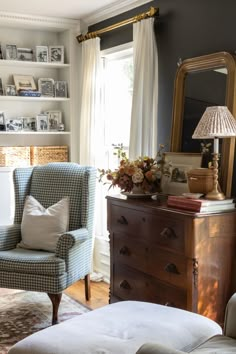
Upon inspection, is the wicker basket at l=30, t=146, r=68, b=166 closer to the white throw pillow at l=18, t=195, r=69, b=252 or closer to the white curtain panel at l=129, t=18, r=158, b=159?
the white throw pillow at l=18, t=195, r=69, b=252

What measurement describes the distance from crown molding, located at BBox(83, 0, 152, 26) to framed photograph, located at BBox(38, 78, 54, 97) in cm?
67

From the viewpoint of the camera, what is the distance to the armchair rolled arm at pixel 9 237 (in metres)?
3.71

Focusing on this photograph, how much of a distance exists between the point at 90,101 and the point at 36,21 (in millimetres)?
888

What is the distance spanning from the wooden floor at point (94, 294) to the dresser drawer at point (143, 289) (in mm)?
561

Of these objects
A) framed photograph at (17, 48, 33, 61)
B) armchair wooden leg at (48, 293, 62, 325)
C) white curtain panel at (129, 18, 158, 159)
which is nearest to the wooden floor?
armchair wooden leg at (48, 293, 62, 325)

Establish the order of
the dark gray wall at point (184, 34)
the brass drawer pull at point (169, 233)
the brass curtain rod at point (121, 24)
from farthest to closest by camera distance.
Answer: the brass curtain rod at point (121, 24)
the dark gray wall at point (184, 34)
the brass drawer pull at point (169, 233)

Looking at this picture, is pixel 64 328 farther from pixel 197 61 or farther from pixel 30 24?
pixel 30 24

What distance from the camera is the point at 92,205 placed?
376 cm

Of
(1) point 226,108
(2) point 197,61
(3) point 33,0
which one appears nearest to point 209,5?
(2) point 197,61

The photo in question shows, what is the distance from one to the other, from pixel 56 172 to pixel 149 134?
842 mm

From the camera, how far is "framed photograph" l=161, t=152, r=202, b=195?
3094 millimetres

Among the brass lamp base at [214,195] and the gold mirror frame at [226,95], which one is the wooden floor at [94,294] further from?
the brass lamp base at [214,195]

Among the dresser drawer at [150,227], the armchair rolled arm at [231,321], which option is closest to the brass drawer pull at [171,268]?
the dresser drawer at [150,227]

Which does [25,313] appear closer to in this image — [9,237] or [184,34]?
[9,237]
